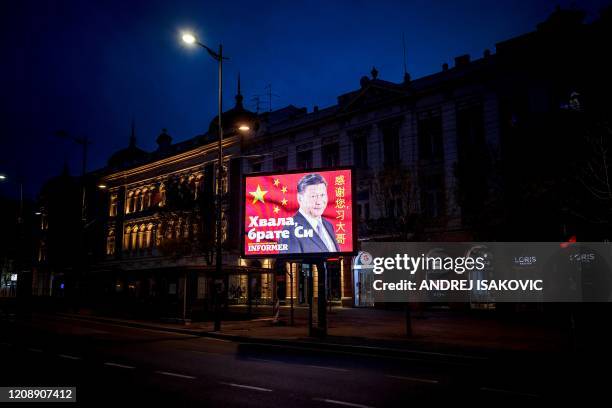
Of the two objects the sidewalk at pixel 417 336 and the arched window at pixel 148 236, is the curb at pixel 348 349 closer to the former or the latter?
the sidewalk at pixel 417 336

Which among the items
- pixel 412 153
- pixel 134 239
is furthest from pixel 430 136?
pixel 134 239

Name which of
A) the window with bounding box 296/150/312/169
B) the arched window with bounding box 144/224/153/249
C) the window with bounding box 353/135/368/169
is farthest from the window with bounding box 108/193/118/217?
the window with bounding box 353/135/368/169

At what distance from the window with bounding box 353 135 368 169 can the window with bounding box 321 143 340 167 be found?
58.1 inches

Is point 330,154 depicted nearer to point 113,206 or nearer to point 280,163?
point 280,163

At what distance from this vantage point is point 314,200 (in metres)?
17.1

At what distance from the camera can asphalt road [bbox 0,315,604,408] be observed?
737cm

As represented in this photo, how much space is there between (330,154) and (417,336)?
2202 cm

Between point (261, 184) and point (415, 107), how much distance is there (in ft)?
58.7

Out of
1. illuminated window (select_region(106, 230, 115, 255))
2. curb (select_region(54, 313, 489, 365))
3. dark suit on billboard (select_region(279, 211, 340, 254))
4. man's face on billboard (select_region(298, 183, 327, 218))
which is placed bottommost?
curb (select_region(54, 313, 489, 365))

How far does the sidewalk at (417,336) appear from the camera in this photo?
43.5 feet

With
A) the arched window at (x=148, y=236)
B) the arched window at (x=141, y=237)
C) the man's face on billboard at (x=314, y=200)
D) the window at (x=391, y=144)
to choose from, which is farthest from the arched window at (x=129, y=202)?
the man's face on billboard at (x=314, y=200)

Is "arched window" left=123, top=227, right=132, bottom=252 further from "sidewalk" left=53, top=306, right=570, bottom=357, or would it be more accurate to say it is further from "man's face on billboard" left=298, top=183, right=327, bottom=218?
"man's face on billboard" left=298, top=183, right=327, bottom=218

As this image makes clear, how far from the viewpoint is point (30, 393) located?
23.6 feet

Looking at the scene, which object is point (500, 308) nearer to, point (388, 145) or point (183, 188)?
point (388, 145)
